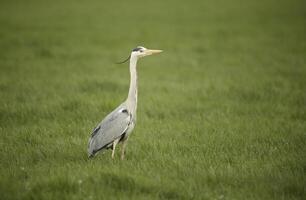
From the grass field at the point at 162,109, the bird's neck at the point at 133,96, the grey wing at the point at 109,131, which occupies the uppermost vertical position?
the bird's neck at the point at 133,96

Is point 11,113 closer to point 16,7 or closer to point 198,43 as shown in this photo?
point 198,43

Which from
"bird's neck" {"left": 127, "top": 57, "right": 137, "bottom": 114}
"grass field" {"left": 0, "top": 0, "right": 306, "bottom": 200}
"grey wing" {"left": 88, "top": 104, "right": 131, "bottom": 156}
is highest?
"bird's neck" {"left": 127, "top": 57, "right": 137, "bottom": 114}

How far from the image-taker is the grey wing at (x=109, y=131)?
570 cm

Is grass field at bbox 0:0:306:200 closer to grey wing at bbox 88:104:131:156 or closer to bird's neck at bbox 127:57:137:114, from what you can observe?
grey wing at bbox 88:104:131:156

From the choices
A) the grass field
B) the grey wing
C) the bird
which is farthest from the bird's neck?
the grass field

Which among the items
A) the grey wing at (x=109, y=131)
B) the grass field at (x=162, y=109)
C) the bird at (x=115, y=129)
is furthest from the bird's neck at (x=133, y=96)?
the grass field at (x=162, y=109)

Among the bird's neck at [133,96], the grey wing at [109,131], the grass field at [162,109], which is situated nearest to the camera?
the grass field at [162,109]

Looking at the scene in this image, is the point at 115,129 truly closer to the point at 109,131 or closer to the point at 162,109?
the point at 109,131

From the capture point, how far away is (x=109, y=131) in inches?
229

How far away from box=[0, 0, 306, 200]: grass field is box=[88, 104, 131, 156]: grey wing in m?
0.23

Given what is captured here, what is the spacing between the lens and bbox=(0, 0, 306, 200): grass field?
16.4 ft

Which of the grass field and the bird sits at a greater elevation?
the bird

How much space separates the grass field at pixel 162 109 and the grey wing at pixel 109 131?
226 mm

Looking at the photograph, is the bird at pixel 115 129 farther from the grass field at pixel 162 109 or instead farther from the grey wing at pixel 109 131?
the grass field at pixel 162 109
